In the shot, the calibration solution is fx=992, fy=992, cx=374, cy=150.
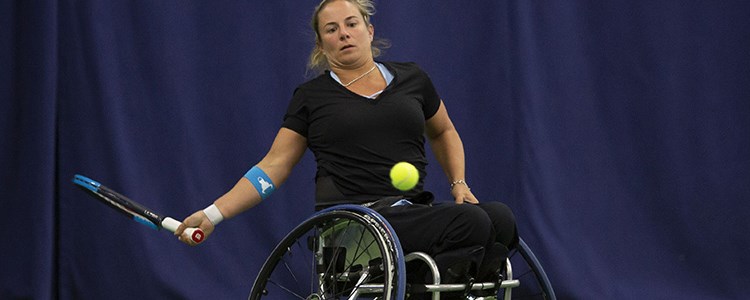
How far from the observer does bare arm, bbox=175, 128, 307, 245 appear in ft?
7.80

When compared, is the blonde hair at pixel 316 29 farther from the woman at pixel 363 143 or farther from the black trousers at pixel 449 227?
the black trousers at pixel 449 227

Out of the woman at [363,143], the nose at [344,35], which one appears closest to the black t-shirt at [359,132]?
the woman at [363,143]

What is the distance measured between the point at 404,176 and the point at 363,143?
0.53 feet

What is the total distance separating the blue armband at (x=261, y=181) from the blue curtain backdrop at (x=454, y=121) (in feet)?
3.18

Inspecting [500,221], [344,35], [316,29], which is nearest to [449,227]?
[500,221]

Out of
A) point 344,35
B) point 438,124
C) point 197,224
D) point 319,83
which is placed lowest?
point 197,224

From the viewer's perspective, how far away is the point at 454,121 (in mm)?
3496

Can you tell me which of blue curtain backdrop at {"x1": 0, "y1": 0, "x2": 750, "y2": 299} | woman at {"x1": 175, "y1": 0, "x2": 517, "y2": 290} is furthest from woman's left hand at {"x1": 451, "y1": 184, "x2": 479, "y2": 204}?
blue curtain backdrop at {"x1": 0, "y1": 0, "x2": 750, "y2": 299}

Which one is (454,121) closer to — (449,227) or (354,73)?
(354,73)

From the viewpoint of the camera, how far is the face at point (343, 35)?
2521 millimetres

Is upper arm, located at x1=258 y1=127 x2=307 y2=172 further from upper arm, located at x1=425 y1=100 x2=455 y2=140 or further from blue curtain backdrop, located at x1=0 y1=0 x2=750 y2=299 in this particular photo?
blue curtain backdrop, located at x1=0 y1=0 x2=750 y2=299

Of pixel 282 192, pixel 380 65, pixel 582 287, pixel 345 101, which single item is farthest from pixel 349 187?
pixel 582 287

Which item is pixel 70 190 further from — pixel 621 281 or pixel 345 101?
pixel 621 281

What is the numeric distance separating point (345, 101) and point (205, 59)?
3.70ft
